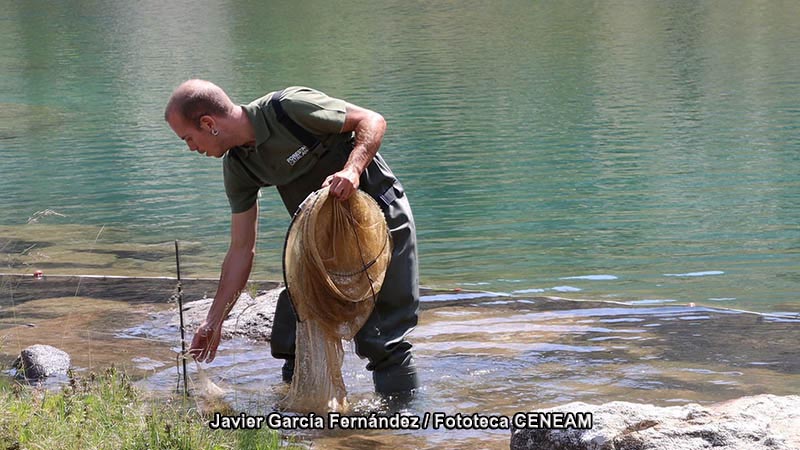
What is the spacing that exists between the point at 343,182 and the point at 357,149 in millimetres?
215

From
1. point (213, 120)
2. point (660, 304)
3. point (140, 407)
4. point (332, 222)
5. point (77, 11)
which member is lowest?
point (77, 11)

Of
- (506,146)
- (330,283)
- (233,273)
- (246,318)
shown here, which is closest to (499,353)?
(246,318)

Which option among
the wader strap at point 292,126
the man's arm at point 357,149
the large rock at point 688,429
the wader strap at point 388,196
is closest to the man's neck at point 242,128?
the wader strap at point 292,126

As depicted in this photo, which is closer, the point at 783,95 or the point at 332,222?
the point at 332,222

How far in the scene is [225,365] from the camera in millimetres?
6445

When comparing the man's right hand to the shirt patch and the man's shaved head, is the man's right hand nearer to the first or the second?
the shirt patch

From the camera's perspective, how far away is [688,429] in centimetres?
403

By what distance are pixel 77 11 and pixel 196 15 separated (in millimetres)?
5421

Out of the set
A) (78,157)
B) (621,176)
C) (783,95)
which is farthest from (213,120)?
(783,95)

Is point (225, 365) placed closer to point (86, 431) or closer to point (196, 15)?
point (86, 431)

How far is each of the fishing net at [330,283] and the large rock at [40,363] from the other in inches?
56.7

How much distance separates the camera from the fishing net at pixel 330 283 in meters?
5.00

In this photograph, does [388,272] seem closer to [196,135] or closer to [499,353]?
[196,135]

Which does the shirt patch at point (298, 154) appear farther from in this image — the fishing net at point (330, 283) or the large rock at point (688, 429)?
the large rock at point (688, 429)
